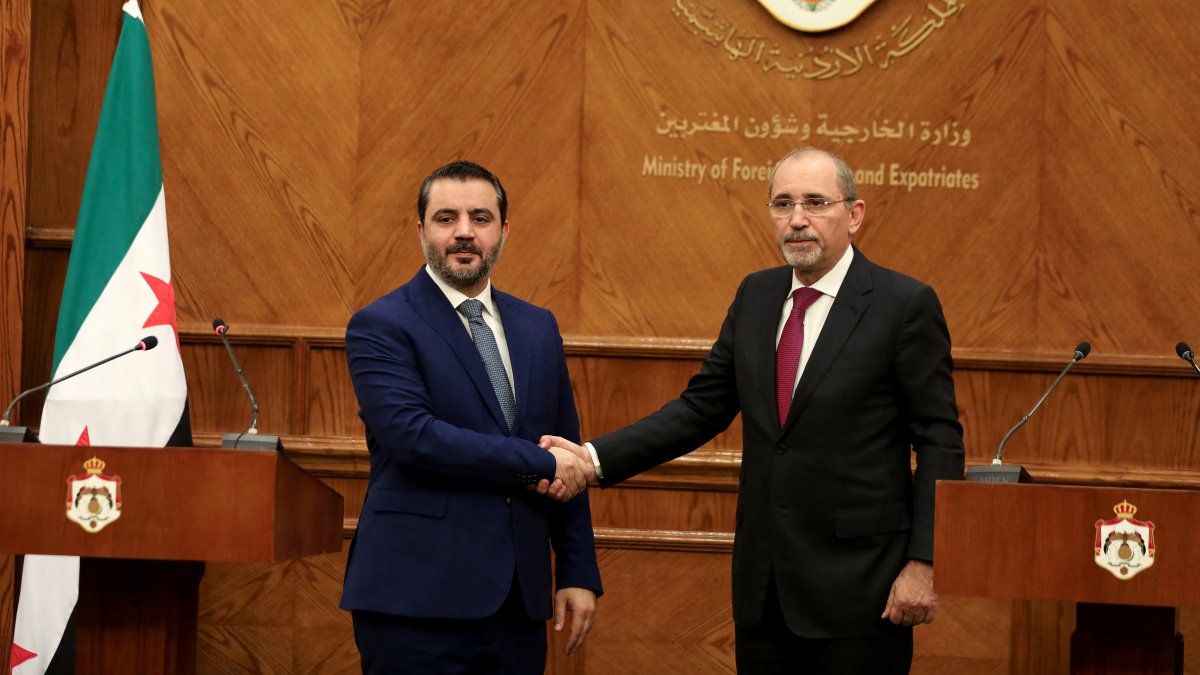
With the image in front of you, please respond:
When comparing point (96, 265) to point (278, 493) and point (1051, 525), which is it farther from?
point (1051, 525)

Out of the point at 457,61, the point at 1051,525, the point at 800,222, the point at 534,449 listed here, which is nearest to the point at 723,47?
the point at 457,61

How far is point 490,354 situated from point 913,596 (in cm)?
102

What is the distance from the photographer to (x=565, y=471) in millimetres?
2781

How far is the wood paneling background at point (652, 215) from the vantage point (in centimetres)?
418

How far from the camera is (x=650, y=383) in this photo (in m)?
4.25

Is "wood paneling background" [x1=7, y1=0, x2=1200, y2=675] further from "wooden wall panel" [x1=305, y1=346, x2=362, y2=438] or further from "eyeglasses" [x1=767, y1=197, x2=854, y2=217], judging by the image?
"eyeglasses" [x1=767, y1=197, x2=854, y2=217]

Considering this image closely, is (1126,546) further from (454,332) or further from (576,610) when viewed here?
(454,332)

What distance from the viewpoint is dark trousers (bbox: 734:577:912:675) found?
2.66 metres

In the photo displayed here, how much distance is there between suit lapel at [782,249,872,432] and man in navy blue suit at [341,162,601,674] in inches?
20.0

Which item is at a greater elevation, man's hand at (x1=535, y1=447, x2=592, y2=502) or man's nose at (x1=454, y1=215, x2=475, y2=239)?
man's nose at (x1=454, y1=215, x2=475, y2=239)

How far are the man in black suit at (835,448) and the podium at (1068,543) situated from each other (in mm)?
248

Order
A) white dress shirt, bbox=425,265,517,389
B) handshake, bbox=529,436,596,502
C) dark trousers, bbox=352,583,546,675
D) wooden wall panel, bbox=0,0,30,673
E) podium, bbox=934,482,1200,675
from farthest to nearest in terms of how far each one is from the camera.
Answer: wooden wall panel, bbox=0,0,30,673, white dress shirt, bbox=425,265,517,389, handshake, bbox=529,436,596,502, dark trousers, bbox=352,583,546,675, podium, bbox=934,482,1200,675

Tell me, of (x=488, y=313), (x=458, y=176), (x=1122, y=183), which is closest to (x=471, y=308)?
(x=488, y=313)

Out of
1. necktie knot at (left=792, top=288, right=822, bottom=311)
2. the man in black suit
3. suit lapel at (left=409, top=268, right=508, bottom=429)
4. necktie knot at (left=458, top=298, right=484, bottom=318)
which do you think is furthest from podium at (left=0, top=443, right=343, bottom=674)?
necktie knot at (left=792, top=288, right=822, bottom=311)
